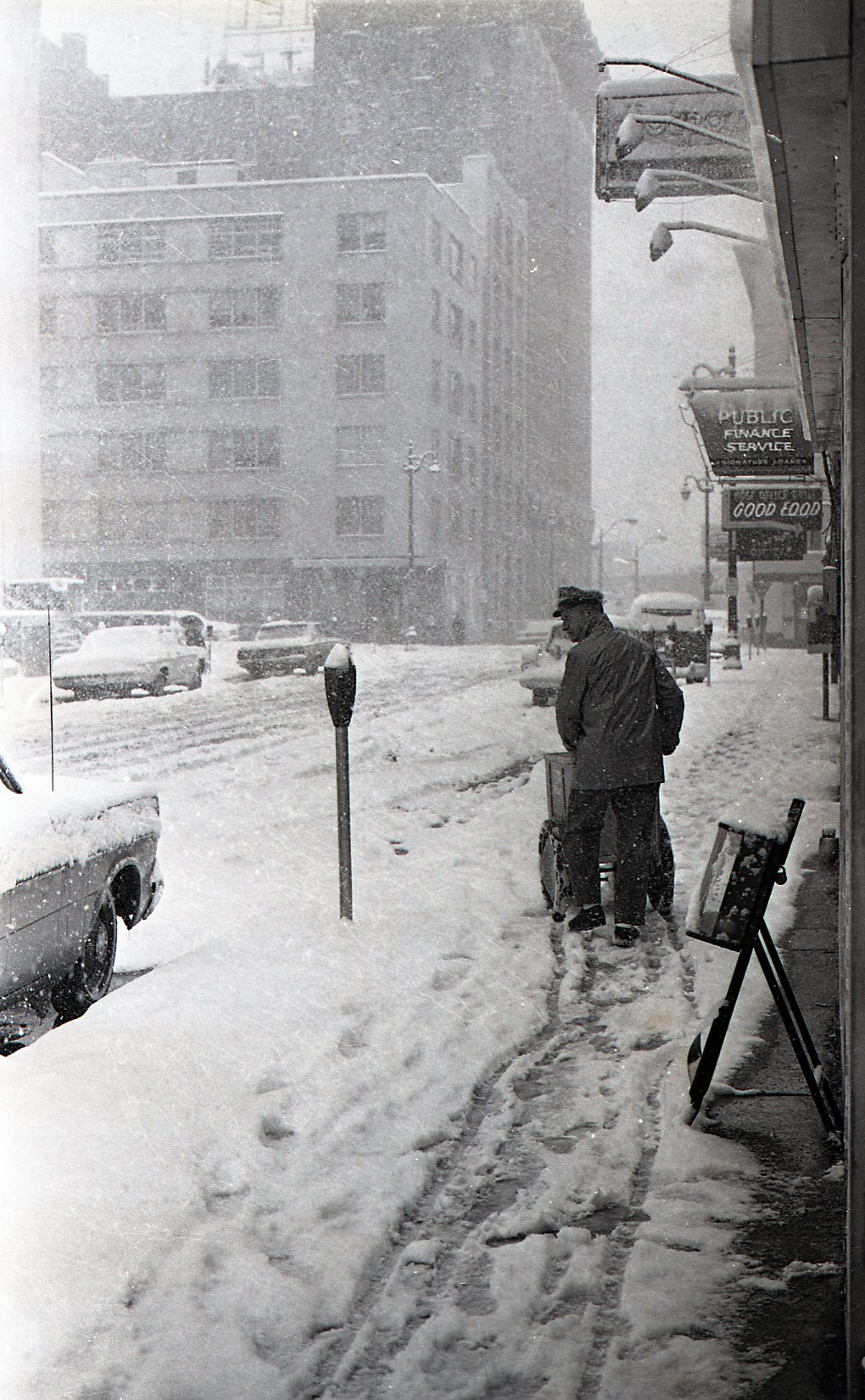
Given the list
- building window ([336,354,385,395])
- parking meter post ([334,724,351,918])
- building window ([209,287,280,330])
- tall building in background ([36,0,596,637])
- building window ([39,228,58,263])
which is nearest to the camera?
tall building in background ([36,0,596,637])

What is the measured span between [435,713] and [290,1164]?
25.5 ft

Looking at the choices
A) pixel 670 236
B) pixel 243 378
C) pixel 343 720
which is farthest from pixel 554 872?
pixel 243 378

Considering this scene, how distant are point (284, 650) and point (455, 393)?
1.70 metres

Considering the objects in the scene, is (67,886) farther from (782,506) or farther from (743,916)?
(782,506)

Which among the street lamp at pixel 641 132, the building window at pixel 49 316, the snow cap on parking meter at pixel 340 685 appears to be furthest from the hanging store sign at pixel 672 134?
the building window at pixel 49 316

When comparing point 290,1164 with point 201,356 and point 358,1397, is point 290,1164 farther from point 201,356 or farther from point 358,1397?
point 201,356

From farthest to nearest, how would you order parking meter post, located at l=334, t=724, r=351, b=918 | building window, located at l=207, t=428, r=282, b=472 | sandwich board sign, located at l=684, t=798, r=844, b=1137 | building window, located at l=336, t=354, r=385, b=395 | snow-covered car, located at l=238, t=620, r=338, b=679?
1. building window, located at l=336, t=354, r=385, b=395
2. building window, located at l=207, t=428, r=282, b=472
3. snow-covered car, located at l=238, t=620, r=338, b=679
4. parking meter post, located at l=334, t=724, r=351, b=918
5. sandwich board sign, located at l=684, t=798, r=844, b=1137

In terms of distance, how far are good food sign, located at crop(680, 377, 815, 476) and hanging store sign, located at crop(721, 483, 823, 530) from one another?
209mm

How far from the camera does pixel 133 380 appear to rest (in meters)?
5.99

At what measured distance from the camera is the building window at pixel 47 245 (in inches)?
199

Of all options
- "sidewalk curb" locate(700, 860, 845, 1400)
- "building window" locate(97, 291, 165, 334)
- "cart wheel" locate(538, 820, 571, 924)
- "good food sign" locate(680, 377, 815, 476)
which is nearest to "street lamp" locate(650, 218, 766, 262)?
"good food sign" locate(680, 377, 815, 476)

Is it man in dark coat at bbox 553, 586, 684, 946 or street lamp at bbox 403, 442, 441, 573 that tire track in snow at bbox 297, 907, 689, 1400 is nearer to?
man in dark coat at bbox 553, 586, 684, 946

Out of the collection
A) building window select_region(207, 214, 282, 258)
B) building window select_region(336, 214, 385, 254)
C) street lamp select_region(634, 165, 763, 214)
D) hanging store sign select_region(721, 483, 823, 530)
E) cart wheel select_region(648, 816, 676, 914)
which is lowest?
cart wheel select_region(648, 816, 676, 914)

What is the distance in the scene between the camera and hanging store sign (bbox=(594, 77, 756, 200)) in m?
2.73
